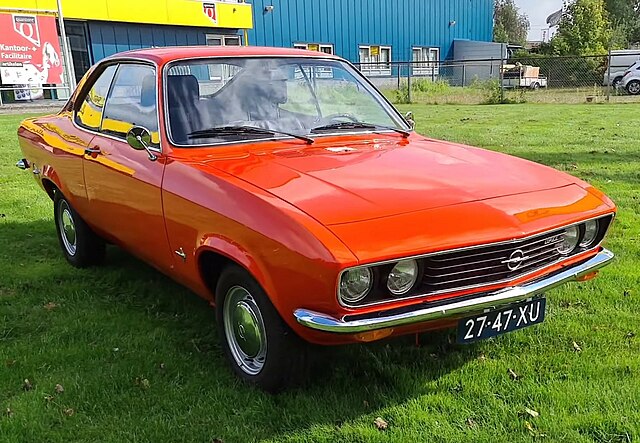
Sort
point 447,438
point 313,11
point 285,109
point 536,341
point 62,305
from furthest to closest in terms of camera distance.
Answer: point 313,11 → point 62,305 → point 285,109 → point 536,341 → point 447,438

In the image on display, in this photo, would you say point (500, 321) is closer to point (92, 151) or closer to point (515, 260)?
point (515, 260)

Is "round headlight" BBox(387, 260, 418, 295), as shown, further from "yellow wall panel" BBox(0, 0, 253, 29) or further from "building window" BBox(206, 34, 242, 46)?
"building window" BBox(206, 34, 242, 46)

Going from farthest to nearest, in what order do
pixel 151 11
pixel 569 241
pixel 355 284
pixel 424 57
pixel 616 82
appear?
pixel 424 57
pixel 616 82
pixel 151 11
pixel 569 241
pixel 355 284

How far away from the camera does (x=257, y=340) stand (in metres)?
3.13

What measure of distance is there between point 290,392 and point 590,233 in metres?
1.75

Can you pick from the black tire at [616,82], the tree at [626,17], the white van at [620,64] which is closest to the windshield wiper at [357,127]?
the white van at [620,64]

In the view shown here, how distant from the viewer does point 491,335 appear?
9.82 feet

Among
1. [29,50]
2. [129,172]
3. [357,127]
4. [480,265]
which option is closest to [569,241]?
[480,265]

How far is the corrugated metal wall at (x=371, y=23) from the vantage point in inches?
1153

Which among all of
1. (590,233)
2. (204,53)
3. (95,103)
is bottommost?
(590,233)

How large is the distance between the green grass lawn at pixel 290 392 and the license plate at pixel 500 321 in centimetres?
36

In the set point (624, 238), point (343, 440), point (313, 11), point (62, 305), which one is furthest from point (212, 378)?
point (313, 11)

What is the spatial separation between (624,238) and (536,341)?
7.53ft

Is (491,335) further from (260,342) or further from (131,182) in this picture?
(131,182)
